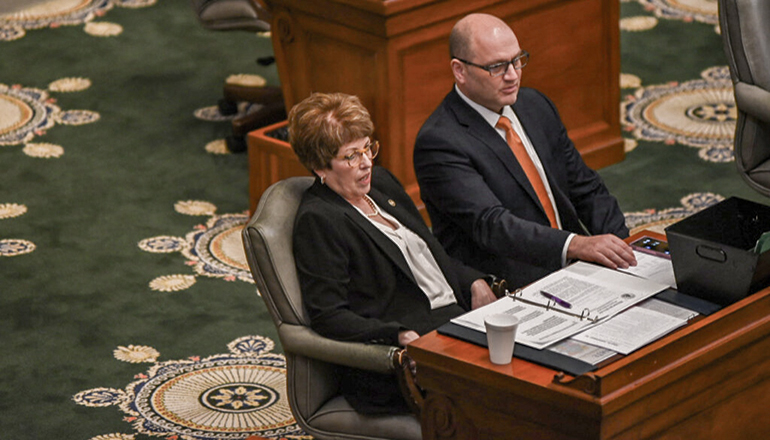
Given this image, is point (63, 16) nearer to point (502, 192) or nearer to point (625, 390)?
point (502, 192)

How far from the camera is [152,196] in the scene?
542 cm

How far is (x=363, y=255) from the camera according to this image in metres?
3.11

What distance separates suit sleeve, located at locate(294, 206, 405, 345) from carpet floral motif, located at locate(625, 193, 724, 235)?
218cm

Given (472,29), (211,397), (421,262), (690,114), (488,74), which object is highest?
(472,29)

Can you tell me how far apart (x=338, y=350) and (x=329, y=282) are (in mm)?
177

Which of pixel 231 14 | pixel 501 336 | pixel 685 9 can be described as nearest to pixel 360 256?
pixel 501 336

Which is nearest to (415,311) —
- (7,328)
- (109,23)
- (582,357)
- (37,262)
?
(582,357)

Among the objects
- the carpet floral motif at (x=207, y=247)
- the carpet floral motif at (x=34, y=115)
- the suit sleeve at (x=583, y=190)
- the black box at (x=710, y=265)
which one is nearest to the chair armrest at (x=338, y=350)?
the black box at (x=710, y=265)

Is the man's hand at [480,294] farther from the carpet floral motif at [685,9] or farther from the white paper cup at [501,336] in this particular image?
the carpet floral motif at [685,9]

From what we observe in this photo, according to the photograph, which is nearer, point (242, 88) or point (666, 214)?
point (666, 214)

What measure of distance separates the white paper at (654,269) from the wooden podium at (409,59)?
5.87ft

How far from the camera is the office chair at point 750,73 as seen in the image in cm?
403

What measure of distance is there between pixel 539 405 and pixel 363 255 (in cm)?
79

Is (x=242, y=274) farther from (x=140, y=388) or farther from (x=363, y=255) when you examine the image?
(x=363, y=255)
